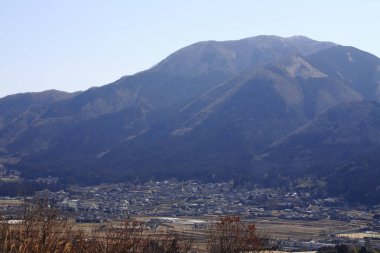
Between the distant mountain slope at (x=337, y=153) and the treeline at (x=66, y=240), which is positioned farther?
the distant mountain slope at (x=337, y=153)

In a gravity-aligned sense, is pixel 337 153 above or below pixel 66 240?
above

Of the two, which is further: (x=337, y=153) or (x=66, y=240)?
(x=337, y=153)

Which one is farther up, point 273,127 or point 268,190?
point 273,127

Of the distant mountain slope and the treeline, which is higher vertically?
the distant mountain slope

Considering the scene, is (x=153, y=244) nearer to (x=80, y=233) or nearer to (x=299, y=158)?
(x=80, y=233)

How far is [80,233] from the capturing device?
2831cm

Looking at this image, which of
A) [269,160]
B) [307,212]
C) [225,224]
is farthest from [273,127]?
[225,224]

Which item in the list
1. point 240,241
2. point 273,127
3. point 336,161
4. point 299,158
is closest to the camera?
point 240,241

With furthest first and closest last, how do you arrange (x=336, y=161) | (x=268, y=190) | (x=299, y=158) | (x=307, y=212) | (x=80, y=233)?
(x=299, y=158) → (x=336, y=161) → (x=268, y=190) → (x=307, y=212) → (x=80, y=233)

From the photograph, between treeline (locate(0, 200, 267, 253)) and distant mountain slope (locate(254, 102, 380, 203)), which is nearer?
treeline (locate(0, 200, 267, 253))

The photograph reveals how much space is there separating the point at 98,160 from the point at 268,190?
68.4 m

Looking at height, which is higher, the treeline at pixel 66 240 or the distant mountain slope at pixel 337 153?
the distant mountain slope at pixel 337 153

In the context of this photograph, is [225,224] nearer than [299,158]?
Yes

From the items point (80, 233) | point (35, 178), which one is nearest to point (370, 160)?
point (35, 178)
